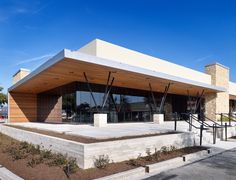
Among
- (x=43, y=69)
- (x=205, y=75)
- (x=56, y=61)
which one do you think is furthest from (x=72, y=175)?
(x=205, y=75)

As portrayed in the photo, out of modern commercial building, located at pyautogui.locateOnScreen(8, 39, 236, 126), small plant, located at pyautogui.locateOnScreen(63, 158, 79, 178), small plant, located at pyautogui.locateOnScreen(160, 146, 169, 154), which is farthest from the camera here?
modern commercial building, located at pyautogui.locateOnScreen(8, 39, 236, 126)

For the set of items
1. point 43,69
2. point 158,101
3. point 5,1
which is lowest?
point 158,101

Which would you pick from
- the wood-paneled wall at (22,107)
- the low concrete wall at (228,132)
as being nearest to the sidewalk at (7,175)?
the low concrete wall at (228,132)

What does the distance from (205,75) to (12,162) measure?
24.0 metres

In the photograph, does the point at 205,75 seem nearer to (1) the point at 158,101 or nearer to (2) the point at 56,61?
(1) the point at 158,101

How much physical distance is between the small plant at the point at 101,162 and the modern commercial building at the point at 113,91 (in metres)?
7.15

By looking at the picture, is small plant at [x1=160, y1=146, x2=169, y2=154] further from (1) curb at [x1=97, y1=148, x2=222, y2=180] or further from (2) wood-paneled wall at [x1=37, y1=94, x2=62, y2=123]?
(2) wood-paneled wall at [x1=37, y1=94, x2=62, y2=123]

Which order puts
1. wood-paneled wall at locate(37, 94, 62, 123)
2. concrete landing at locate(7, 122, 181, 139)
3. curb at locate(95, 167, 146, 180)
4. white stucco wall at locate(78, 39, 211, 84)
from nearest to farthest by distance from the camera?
curb at locate(95, 167, 146, 180) → concrete landing at locate(7, 122, 181, 139) → white stucco wall at locate(78, 39, 211, 84) → wood-paneled wall at locate(37, 94, 62, 123)

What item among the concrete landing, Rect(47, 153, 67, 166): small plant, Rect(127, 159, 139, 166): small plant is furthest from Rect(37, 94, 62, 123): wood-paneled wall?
Rect(127, 159, 139, 166): small plant

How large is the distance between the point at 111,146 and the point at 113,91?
48.1 ft

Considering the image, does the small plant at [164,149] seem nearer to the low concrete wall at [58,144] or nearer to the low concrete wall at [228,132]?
the low concrete wall at [58,144]

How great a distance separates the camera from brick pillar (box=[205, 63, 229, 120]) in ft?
84.4

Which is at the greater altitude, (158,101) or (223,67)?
(223,67)

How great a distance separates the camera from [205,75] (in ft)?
89.1
